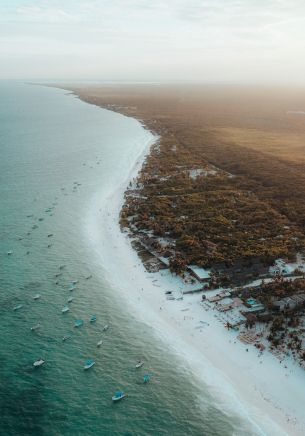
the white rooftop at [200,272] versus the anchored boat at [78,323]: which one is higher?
the white rooftop at [200,272]

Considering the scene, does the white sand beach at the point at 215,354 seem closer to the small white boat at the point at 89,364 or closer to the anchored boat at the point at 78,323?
the anchored boat at the point at 78,323

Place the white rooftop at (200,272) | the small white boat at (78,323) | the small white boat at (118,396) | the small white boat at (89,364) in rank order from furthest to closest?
the white rooftop at (200,272)
the small white boat at (78,323)
the small white boat at (89,364)
the small white boat at (118,396)

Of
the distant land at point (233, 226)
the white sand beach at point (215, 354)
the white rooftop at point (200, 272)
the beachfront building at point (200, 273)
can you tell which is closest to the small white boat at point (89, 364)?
the white sand beach at point (215, 354)

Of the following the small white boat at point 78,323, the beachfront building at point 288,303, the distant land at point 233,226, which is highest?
the distant land at point 233,226

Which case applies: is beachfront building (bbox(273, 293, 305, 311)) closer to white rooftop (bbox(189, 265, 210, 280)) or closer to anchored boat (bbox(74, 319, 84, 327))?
white rooftop (bbox(189, 265, 210, 280))

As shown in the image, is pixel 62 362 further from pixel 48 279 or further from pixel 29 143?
pixel 29 143

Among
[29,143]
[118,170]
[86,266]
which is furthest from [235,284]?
[29,143]

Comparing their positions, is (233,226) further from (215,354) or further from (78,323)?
(78,323)

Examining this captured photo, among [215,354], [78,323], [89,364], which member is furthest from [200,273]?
[89,364]
